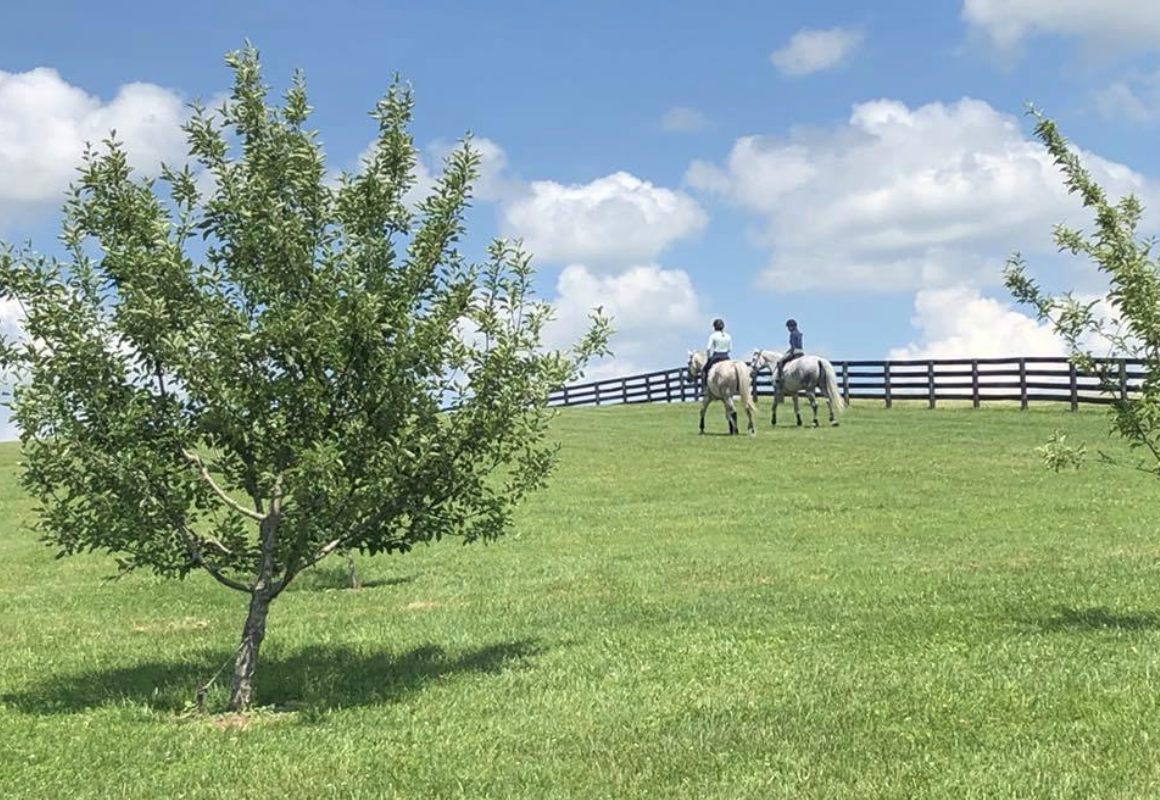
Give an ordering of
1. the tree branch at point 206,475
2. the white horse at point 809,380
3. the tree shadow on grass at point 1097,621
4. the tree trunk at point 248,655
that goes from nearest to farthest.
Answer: the tree branch at point 206,475 → the tree trunk at point 248,655 → the tree shadow on grass at point 1097,621 → the white horse at point 809,380

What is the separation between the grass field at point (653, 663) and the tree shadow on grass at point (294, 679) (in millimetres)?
44

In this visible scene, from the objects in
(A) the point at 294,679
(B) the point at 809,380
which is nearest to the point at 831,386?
(B) the point at 809,380

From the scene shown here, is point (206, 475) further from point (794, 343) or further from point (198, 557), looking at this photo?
point (794, 343)

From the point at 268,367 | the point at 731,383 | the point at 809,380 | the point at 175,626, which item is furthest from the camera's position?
the point at 809,380

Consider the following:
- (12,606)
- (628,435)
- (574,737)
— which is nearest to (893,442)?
(628,435)

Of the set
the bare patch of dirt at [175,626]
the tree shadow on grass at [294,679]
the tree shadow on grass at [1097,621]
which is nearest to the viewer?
the tree shadow on grass at [294,679]

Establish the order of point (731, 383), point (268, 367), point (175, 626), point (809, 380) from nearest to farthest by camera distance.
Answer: point (268, 367) → point (175, 626) → point (731, 383) → point (809, 380)

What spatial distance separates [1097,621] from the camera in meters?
10.3

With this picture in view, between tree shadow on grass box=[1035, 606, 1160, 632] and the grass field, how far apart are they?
0.05 meters

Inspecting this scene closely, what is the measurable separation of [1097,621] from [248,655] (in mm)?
7371

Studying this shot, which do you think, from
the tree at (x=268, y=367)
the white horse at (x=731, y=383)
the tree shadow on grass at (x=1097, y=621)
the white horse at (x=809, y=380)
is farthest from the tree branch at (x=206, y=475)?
the white horse at (x=809, y=380)

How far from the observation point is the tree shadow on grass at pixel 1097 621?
997cm

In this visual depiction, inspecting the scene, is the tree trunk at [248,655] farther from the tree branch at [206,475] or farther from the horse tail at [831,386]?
the horse tail at [831,386]

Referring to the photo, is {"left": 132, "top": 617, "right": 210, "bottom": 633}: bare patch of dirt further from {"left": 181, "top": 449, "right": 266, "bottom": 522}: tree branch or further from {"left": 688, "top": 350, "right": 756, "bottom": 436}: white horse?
{"left": 688, "top": 350, "right": 756, "bottom": 436}: white horse
